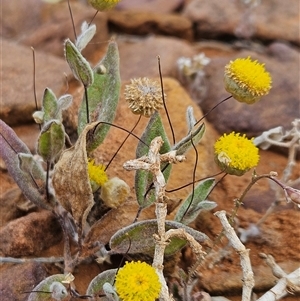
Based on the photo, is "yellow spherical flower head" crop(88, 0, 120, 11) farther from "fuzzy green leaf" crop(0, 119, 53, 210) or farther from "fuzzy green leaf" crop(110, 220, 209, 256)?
"fuzzy green leaf" crop(110, 220, 209, 256)

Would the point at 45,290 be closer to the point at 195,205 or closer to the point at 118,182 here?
the point at 118,182

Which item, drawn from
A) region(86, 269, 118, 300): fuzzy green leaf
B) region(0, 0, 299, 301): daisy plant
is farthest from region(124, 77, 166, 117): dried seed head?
region(86, 269, 118, 300): fuzzy green leaf

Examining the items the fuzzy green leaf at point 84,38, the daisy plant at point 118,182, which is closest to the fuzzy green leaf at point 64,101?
the daisy plant at point 118,182

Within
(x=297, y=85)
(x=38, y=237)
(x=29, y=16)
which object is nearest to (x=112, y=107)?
(x=38, y=237)

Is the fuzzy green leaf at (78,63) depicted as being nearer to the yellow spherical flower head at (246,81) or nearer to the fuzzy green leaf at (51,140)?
the fuzzy green leaf at (51,140)

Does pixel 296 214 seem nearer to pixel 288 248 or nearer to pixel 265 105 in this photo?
pixel 288 248
